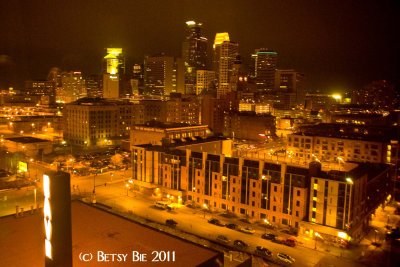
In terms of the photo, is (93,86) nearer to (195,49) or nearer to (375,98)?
(195,49)

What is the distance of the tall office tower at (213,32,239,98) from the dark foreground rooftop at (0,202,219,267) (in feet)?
214

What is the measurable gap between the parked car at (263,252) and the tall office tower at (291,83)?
64.1 metres

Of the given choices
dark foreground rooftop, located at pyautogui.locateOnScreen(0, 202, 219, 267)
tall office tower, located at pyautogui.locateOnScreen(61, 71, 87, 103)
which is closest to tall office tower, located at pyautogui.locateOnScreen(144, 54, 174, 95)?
tall office tower, located at pyautogui.locateOnScreen(61, 71, 87, 103)

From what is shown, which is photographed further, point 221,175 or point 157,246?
point 221,175

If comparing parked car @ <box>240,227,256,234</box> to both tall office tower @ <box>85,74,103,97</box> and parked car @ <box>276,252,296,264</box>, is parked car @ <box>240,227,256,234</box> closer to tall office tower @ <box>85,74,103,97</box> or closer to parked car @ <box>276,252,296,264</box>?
parked car @ <box>276,252,296,264</box>

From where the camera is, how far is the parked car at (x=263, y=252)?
35.0ft

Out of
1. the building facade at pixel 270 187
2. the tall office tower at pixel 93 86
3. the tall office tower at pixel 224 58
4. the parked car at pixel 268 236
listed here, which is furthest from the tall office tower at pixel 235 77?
the parked car at pixel 268 236

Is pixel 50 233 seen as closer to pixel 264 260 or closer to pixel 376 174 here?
pixel 264 260

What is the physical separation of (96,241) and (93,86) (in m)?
66.3

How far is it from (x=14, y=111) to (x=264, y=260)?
42734 mm

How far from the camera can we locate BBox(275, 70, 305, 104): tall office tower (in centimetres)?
7386

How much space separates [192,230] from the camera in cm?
1269

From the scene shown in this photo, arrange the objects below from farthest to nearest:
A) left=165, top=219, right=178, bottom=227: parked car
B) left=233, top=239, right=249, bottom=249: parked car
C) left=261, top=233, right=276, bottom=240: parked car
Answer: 1. left=165, top=219, right=178, bottom=227: parked car
2. left=261, top=233, right=276, bottom=240: parked car
3. left=233, top=239, right=249, bottom=249: parked car

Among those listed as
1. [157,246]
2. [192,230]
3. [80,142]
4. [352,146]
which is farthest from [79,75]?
[157,246]
